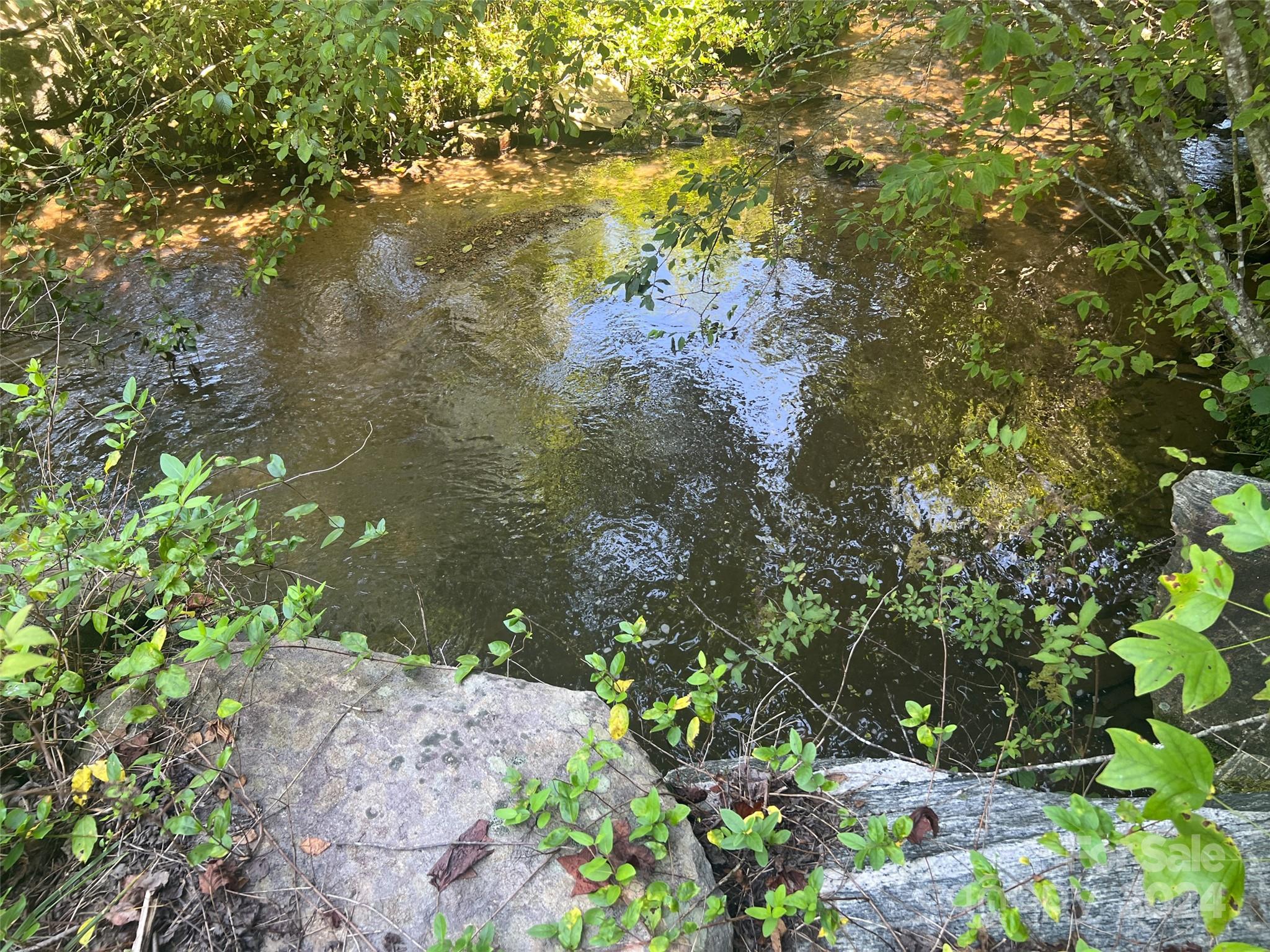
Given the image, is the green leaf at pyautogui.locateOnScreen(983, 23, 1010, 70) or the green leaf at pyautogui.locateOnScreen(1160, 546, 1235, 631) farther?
the green leaf at pyautogui.locateOnScreen(983, 23, 1010, 70)

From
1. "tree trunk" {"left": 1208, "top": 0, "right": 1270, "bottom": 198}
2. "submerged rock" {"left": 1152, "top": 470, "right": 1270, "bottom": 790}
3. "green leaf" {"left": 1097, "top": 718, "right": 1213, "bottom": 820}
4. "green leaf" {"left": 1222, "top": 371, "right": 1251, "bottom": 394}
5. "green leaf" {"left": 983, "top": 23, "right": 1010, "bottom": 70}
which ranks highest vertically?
"green leaf" {"left": 983, "top": 23, "right": 1010, "bottom": 70}

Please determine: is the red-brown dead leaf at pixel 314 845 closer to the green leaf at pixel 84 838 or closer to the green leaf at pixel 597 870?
the green leaf at pixel 84 838

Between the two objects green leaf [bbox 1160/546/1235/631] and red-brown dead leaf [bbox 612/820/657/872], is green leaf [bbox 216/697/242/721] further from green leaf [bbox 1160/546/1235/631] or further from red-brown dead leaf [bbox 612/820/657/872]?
green leaf [bbox 1160/546/1235/631]

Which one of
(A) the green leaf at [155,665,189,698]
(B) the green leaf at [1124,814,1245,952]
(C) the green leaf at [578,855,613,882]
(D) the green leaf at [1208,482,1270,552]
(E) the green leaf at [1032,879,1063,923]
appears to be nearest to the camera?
(B) the green leaf at [1124,814,1245,952]

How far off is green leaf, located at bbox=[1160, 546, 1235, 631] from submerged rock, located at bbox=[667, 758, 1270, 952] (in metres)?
0.63

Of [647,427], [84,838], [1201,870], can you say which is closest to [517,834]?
[84,838]

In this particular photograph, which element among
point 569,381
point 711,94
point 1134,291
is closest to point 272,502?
point 569,381

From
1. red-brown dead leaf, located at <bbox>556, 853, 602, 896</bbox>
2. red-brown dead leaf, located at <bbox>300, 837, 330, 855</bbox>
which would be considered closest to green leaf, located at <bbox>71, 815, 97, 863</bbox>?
red-brown dead leaf, located at <bbox>300, 837, 330, 855</bbox>

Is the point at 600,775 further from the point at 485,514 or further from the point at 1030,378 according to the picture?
the point at 1030,378

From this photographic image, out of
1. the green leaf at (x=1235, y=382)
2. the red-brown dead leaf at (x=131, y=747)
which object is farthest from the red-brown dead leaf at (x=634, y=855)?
the green leaf at (x=1235, y=382)

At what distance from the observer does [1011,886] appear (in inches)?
66.1

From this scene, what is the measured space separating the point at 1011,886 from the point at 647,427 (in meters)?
3.32

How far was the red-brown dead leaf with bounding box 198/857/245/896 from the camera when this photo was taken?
1632 mm

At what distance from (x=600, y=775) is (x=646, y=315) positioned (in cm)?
437
